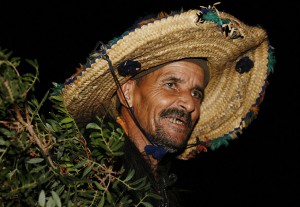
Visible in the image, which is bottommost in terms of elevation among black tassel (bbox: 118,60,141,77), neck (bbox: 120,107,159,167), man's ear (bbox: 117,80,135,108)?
neck (bbox: 120,107,159,167)

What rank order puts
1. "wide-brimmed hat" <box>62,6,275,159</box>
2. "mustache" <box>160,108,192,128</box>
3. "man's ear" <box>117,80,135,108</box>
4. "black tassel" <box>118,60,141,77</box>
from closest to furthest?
1. "wide-brimmed hat" <box>62,6,275,159</box>
2. "black tassel" <box>118,60,141,77</box>
3. "mustache" <box>160,108,192,128</box>
4. "man's ear" <box>117,80,135,108</box>

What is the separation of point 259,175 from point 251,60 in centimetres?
223

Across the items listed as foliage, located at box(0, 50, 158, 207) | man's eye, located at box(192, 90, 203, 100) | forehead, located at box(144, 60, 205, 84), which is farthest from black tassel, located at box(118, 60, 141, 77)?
foliage, located at box(0, 50, 158, 207)

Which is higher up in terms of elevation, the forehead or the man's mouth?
the forehead

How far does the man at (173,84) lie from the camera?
192 centimetres

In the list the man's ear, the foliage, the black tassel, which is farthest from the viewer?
the man's ear

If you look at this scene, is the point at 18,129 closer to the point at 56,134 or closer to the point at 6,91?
the point at 6,91

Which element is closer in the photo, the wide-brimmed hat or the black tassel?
the wide-brimmed hat

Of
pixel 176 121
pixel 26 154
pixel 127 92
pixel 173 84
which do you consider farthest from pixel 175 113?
pixel 26 154

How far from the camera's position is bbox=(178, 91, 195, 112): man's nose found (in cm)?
226

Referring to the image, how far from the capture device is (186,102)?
7.44 feet

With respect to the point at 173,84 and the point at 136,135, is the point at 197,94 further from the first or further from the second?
the point at 136,135

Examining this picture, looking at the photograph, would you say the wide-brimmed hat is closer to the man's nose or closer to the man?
the man

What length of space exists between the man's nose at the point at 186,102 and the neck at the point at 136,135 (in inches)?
12.2
